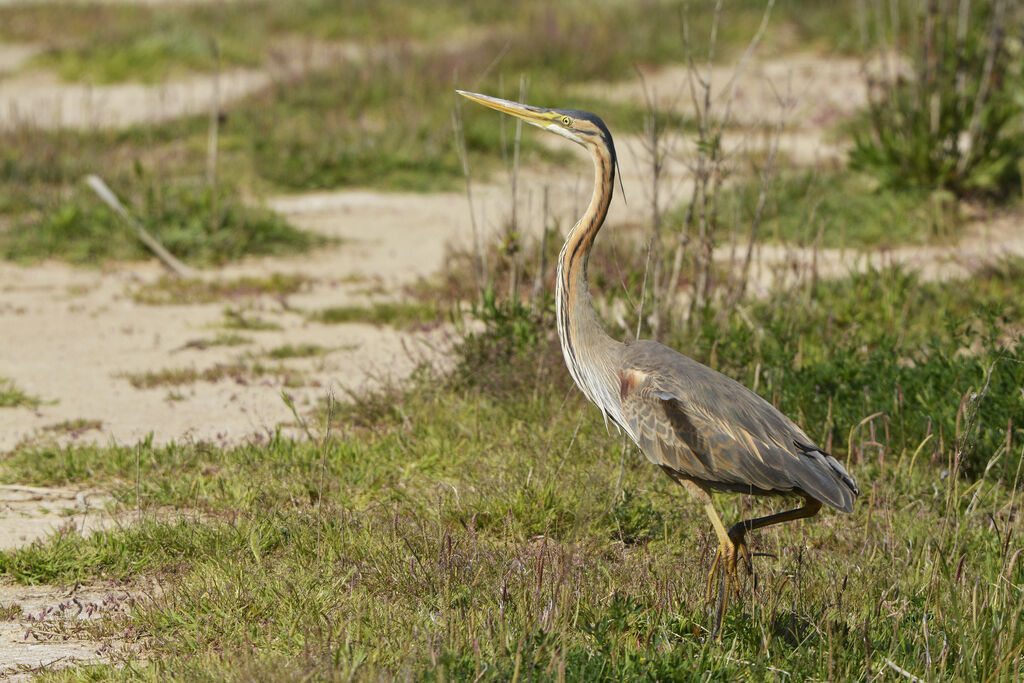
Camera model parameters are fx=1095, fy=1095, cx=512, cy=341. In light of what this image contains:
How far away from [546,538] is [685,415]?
637 mm

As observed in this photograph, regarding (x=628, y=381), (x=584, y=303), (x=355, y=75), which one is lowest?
(x=628, y=381)

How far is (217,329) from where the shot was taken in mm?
7785

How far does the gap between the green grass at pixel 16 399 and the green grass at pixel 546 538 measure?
0.83 meters

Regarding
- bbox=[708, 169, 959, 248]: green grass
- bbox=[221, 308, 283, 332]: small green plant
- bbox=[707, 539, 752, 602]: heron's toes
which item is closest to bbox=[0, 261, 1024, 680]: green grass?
bbox=[707, 539, 752, 602]: heron's toes

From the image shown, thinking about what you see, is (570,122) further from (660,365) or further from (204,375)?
(204,375)

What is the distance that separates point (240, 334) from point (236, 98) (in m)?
7.75

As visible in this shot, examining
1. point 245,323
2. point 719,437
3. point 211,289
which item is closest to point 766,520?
point 719,437

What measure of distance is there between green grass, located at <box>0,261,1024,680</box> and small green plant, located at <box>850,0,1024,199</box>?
334cm

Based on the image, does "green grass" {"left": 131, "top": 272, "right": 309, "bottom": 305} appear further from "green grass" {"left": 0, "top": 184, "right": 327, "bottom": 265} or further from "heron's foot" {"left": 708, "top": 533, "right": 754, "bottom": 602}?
"heron's foot" {"left": 708, "top": 533, "right": 754, "bottom": 602}

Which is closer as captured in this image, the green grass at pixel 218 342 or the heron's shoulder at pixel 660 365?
the heron's shoulder at pixel 660 365

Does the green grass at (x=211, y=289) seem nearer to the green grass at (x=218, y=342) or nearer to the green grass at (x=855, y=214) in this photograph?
the green grass at (x=218, y=342)

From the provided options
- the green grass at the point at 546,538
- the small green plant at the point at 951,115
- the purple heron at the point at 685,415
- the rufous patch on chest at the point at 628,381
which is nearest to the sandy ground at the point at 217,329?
the green grass at the point at 546,538

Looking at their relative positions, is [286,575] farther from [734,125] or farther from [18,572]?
[734,125]

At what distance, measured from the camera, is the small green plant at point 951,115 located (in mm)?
9320
